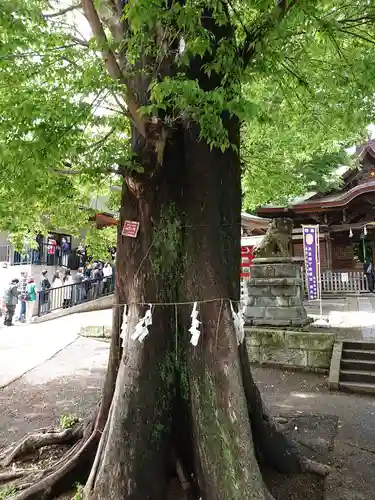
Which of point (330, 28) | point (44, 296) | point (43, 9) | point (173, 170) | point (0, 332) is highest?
point (43, 9)

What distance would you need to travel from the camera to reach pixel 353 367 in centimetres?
773

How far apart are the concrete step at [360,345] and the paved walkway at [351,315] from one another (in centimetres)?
40

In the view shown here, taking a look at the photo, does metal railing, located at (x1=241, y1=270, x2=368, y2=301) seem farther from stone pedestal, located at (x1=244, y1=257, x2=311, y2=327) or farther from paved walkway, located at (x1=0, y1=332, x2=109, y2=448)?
paved walkway, located at (x1=0, y1=332, x2=109, y2=448)

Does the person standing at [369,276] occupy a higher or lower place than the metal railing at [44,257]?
lower

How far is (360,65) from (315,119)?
71.3 inches

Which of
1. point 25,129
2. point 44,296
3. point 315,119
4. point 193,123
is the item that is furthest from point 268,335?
point 44,296

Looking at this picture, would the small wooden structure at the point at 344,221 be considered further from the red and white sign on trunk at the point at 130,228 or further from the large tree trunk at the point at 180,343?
the red and white sign on trunk at the point at 130,228

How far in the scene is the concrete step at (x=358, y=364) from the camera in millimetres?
7647

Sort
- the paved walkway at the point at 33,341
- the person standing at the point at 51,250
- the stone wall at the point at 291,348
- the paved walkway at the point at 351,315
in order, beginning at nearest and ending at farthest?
the stone wall at the point at 291,348 → the paved walkway at the point at 33,341 → the paved walkway at the point at 351,315 → the person standing at the point at 51,250

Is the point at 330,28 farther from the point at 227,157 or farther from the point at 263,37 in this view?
the point at 227,157

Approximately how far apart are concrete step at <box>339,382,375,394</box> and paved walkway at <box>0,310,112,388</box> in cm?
688

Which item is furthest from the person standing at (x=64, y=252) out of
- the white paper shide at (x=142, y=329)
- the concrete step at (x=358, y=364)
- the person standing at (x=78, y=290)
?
the white paper shide at (x=142, y=329)

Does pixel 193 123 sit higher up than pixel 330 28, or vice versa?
pixel 330 28

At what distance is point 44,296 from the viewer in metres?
15.7
